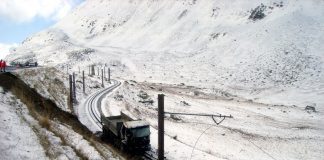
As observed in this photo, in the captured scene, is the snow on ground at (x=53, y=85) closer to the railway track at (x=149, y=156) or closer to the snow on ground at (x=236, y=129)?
the snow on ground at (x=236, y=129)

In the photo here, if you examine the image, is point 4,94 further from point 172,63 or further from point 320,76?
point 172,63

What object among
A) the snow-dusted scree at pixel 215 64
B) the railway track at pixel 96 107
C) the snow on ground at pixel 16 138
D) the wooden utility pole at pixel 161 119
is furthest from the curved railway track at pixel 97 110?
the snow on ground at pixel 16 138

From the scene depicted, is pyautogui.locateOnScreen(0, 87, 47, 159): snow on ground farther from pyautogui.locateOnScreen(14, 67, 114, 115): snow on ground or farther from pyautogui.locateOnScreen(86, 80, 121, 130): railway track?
pyautogui.locateOnScreen(14, 67, 114, 115): snow on ground

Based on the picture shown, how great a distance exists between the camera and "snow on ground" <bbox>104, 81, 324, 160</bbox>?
110 feet

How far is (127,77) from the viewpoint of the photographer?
10244 cm

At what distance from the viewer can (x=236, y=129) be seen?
143 ft

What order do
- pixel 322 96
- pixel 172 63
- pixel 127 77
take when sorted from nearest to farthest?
pixel 322 96 < pixel 127 77 < pixel 172 63

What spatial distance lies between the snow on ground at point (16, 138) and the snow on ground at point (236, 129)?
511 inches

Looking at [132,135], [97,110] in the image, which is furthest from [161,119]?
[97,110]

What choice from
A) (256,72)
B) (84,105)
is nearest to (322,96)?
(256,72)

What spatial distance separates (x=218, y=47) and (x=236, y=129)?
231ft

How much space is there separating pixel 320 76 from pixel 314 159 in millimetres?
50054

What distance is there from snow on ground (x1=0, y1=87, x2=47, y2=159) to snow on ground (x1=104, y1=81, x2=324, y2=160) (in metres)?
13.0

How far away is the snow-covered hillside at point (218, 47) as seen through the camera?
273 ft
